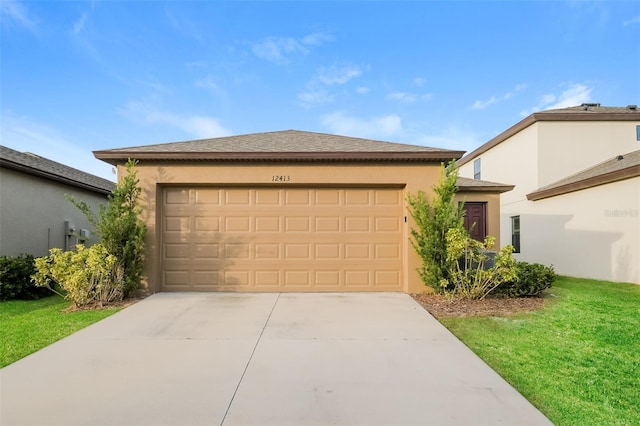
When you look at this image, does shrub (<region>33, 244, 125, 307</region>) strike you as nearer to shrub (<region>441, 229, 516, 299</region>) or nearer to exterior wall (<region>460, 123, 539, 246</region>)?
shrub (<region>441, 229, 516, 299</region>)

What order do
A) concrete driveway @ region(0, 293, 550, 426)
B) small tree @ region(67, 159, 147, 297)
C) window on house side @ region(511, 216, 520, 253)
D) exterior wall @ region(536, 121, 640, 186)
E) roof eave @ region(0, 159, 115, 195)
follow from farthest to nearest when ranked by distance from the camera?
window on house side @ region(511, 216, 520, 253) → exterior wall @ region(536, 121, 640, 186) → roof eave @ region(0, 159, 115, 195) → small tree @ region(67, 159, 147, 297) → concrete driveway @ region(0, 293, 550, 426)

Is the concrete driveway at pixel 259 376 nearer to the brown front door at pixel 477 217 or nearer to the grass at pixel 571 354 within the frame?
the grass at pixel 571 354

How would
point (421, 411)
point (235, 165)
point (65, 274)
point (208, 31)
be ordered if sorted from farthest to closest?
point (208, 31)
point (235, 165)
point (65, 274)
point (421, 411)

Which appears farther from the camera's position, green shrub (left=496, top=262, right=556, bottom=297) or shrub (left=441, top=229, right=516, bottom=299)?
green shrub (left=496, top=262, right=556, bottom=297)

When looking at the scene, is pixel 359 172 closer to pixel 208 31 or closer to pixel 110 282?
pixel 110 282

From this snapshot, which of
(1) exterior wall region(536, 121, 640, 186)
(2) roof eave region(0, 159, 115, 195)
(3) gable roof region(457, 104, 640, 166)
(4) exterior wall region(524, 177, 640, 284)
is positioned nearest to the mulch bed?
(4) exterior wall region(524, 177, 640, 284)

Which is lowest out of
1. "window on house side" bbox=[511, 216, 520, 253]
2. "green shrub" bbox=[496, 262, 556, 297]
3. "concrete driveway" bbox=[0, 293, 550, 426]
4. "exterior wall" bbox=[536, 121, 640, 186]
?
"concrete driveway" bbox=[0, 293, 550, 426]

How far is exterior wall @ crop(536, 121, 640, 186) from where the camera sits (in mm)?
12586

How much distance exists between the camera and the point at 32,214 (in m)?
8.95

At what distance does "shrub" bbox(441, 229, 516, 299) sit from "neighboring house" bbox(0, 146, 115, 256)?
9.97m

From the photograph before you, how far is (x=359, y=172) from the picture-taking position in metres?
7.28

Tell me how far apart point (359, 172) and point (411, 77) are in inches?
282

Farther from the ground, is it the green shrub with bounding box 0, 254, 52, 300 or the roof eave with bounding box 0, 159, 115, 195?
the roof eave with bounding box 0, 159, 115, 195

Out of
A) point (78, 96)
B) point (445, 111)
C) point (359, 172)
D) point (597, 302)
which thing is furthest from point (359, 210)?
point (78, 96)
